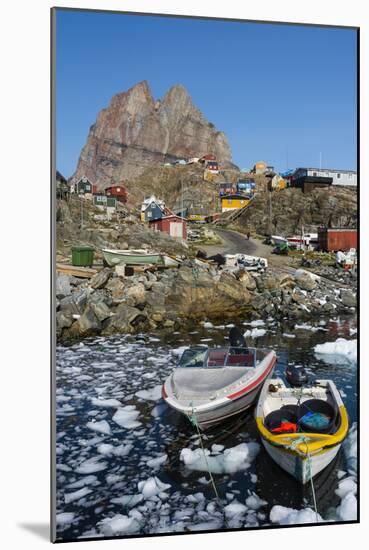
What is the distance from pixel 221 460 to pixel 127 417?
2.82 feet

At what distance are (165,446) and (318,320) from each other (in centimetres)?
200

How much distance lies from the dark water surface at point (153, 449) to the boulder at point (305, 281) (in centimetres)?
35

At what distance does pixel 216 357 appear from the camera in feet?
16.8

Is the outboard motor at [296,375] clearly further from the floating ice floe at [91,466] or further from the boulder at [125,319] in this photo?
the floating ice floe at [91,466]

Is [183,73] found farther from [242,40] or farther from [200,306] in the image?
[200,306]

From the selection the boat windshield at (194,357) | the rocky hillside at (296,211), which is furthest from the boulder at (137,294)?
the rocky hillside at (296,211)

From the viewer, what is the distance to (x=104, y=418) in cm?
465

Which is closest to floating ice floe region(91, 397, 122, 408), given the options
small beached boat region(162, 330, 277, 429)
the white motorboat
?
small beached boat region(162, 330, 277, 429)

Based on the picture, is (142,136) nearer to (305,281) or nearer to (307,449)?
(305,281)

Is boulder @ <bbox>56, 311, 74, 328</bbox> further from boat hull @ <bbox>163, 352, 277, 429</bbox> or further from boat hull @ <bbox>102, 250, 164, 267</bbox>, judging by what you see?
boat hull @ <bbox>163, 352, 277, 429</bbox>

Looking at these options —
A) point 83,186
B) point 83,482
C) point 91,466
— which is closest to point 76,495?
point 83,482

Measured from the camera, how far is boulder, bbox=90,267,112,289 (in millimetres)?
5312

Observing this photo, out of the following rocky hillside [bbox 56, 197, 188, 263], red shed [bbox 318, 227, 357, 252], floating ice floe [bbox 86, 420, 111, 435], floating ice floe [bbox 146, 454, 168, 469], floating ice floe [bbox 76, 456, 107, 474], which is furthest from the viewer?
red shed [bbox 318, 227, 357, 252]

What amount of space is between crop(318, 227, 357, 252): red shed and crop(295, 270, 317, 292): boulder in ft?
1.17
